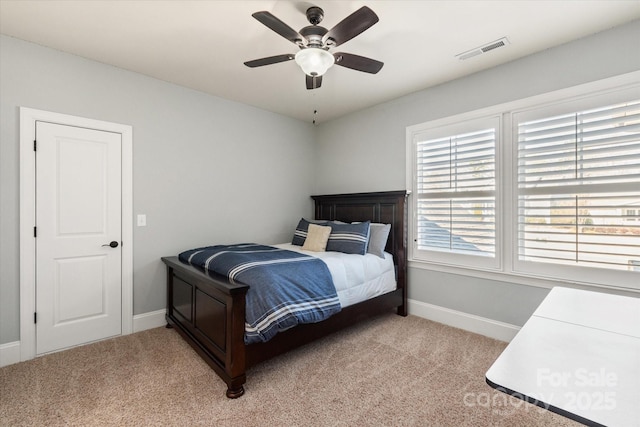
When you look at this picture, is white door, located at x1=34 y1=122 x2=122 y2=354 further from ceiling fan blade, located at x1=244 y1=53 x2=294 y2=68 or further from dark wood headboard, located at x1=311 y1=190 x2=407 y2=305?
dark wood headboard, located at x1=311 y1=190 x2=407 y2=305

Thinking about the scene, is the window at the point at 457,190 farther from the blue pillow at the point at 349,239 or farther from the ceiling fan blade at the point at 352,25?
the ceiling fan blade at the point at 352,25

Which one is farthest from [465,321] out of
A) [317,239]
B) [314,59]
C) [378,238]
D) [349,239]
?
[314,59]

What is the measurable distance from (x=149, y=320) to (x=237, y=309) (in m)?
1.75

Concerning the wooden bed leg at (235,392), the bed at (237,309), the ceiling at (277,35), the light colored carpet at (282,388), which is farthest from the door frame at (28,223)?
the wooden bed leg at (235,392)

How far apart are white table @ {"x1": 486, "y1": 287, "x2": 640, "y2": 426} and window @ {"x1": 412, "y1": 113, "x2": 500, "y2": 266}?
1.77 meters

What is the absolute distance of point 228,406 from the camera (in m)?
1.94

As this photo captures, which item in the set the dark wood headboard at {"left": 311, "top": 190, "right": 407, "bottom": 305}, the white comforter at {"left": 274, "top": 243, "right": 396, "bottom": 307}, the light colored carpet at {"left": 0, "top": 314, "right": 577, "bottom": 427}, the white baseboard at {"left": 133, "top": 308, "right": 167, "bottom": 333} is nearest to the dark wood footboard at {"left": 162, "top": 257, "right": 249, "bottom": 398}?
the light colored carpet at {"left": 0, "top": 314, "right": 577, "bottom": 427}

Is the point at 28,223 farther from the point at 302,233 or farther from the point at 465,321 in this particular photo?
the point at 465,321

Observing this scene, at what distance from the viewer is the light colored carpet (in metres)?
1.83

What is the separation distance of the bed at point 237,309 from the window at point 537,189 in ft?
1.00

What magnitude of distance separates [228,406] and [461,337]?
221 cm

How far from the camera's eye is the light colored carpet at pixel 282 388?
183cm

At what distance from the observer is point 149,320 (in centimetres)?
320

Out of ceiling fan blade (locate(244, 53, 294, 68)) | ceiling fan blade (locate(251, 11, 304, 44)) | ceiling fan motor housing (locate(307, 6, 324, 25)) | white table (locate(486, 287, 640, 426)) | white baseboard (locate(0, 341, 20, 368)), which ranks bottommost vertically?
white baseboard (locate(0, 341, 20, 368))
